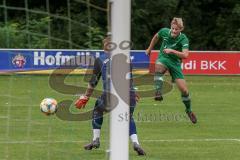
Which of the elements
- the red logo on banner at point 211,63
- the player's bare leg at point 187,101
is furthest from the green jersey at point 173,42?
the red logo on banner at point 211,63

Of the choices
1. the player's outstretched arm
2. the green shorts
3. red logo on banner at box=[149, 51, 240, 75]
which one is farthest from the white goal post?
red logo on banner at box=[149, 51, 240, 75]

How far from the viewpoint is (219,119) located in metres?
14.1

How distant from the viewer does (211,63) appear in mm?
25641

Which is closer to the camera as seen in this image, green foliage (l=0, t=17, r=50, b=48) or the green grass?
green foliage (l=0, t=17, r=50, b=48)

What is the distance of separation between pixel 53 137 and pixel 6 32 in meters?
3.60

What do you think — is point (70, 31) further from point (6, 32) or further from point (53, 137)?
point (53, 137)

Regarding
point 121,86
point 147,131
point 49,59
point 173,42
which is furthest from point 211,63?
point 121,86

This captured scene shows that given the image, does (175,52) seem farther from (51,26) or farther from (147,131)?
(51,26)

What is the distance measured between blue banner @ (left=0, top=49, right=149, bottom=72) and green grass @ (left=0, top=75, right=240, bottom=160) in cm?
72

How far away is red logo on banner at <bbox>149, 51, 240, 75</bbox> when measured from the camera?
25.5m

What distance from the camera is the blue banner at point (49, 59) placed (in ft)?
31.2

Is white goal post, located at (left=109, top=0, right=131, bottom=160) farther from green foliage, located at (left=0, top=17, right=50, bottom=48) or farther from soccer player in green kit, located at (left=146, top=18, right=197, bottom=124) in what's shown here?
soccer player in green kit, located at (left=146, top=18, right=197, bottom=124)

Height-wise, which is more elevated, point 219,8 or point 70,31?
point 219,8

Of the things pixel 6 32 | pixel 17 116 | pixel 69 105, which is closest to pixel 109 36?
pixel 6 32
